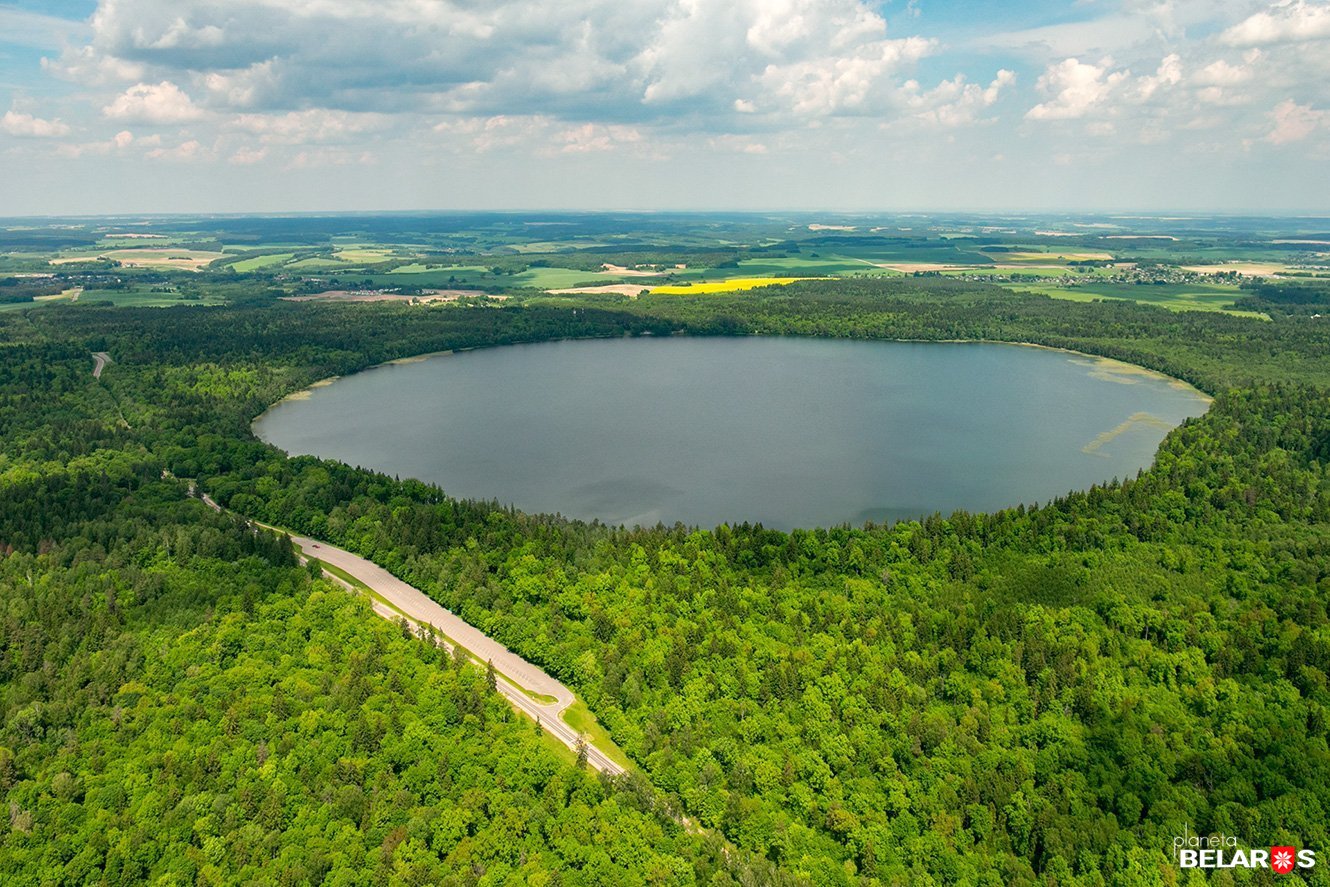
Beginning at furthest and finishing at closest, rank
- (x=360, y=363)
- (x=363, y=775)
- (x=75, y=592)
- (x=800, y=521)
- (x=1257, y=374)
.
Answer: (x=360, y=363), (x=1257, y=374), (x=800, y=521), (x=75, y=592), (x=363, y=775)

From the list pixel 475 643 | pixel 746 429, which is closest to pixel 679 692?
pixel 475 643

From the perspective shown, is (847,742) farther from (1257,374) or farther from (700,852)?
(1257,374)

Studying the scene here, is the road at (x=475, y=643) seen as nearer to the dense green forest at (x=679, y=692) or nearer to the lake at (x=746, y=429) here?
the dense green forest at (x=679, y=692)

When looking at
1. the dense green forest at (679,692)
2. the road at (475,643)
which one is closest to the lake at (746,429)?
the dense green forest at (679,692)

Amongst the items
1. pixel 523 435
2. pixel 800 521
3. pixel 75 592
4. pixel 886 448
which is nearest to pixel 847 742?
pixel 800 521

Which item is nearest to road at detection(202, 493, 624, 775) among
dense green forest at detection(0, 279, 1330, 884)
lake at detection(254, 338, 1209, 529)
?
dense green forest at detection(0, 279, 1330, 884)

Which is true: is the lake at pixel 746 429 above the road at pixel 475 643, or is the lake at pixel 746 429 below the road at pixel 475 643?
above

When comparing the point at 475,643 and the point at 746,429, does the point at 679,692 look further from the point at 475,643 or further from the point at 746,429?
the point at 746,429
